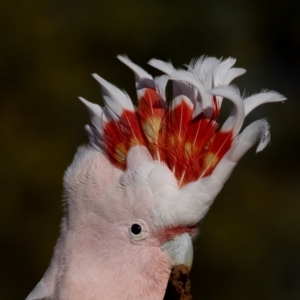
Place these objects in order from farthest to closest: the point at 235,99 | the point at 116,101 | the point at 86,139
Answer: the point at 86,139
the point at 116,101
the point at 235,99

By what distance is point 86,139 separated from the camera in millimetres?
6305

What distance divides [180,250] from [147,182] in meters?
0.22

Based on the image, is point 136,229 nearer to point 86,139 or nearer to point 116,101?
point 116,101

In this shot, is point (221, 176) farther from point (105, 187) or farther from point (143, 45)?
point (143, 45)

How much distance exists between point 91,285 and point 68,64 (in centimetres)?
404

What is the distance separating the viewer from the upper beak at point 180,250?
2434 millimetres

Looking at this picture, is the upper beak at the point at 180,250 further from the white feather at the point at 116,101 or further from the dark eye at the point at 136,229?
the white feather at the point at 116,101

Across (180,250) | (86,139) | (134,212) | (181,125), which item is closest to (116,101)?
(181,125)

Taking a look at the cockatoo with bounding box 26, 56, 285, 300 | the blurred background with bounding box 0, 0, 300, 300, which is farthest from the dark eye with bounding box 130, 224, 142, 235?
the blurred background with bounding box 0, 0, 300, 300

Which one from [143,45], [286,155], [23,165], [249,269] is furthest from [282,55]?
[23,165]

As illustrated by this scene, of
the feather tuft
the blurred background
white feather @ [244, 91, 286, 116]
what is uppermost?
white feather @ [244, 91, 286, 116]

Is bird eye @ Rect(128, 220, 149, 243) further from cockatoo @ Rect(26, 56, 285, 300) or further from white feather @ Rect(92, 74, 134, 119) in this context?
white feather @ Rect(92, 74, 134, 119)

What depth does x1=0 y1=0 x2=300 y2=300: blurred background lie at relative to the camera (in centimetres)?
611

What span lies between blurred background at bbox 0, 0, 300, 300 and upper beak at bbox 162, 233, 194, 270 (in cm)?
345
